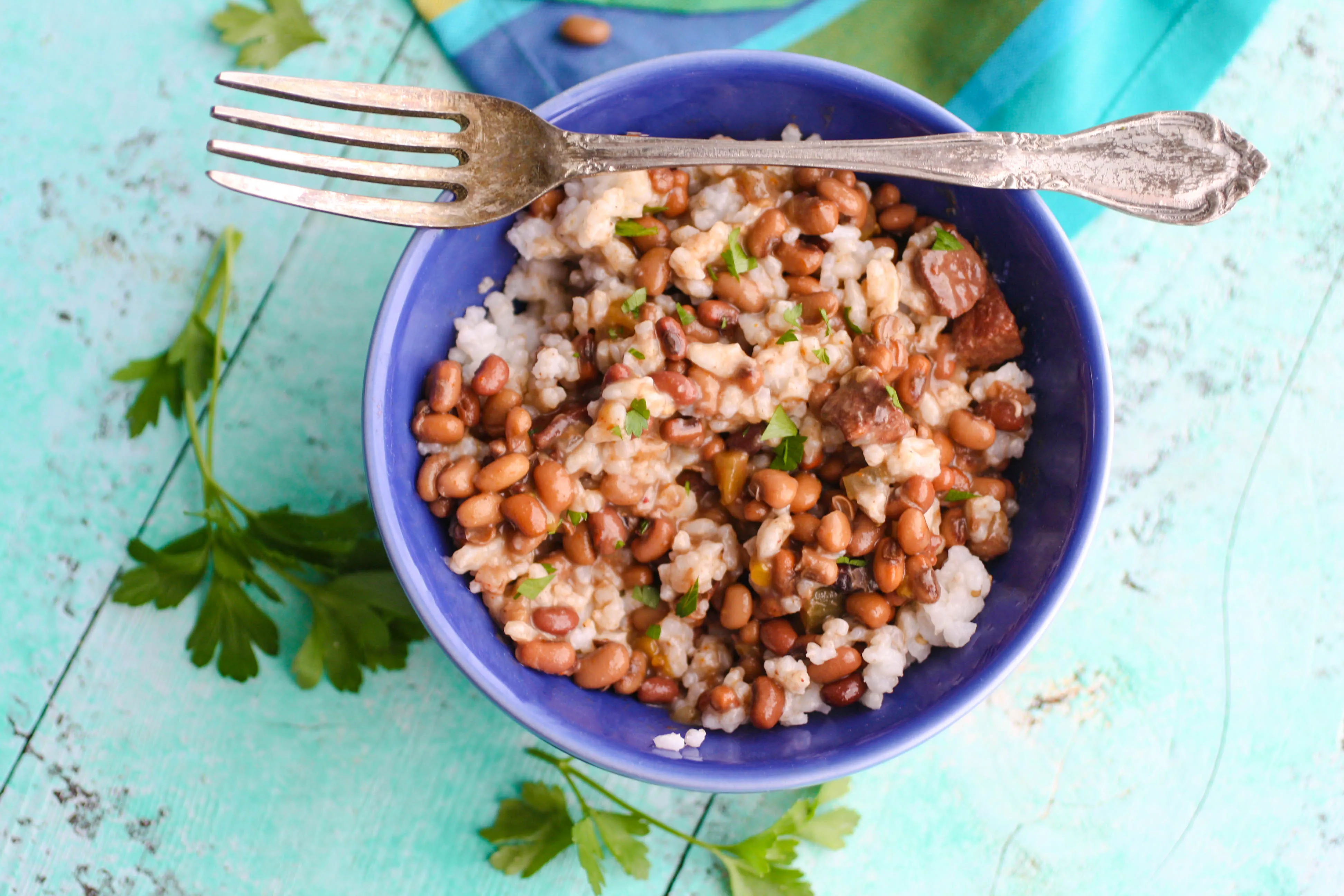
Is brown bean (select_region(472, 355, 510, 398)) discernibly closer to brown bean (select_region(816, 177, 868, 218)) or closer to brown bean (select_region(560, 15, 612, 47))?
brown bean (select_region(816, 177, 868, 218))

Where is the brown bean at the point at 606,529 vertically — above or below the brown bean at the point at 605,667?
above

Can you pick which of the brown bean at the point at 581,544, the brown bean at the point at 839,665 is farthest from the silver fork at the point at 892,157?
the brown bean at the point at 839,665

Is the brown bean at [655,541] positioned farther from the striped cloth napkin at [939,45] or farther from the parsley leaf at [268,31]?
the parsley leaf at [268,31]

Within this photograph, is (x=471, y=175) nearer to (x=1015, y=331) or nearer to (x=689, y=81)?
(x=689, y=81)

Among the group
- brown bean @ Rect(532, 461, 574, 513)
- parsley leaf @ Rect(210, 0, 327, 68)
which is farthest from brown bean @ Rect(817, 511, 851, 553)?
parsley leaf @ Rect(210, 0, 327, 68)

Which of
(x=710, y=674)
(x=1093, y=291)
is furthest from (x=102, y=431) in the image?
(x=1093, y=291)

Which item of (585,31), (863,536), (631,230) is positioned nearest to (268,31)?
(585,31)
